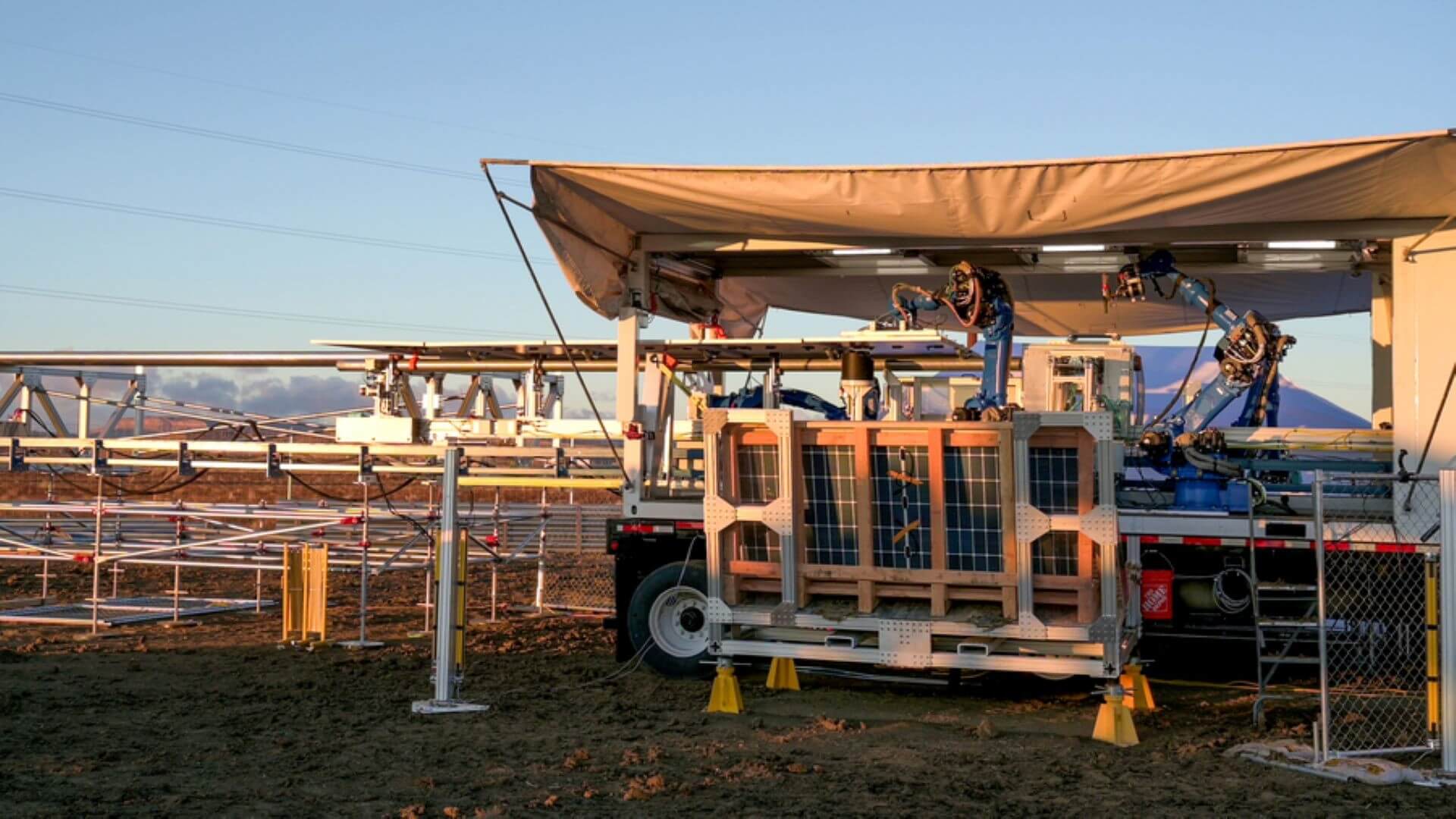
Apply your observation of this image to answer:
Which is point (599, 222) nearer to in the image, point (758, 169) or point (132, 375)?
point (758, 169)

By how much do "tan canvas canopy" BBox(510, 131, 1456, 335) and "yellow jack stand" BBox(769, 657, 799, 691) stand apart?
→ 363cm

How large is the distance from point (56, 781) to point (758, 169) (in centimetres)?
656

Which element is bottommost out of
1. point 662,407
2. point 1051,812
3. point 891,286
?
point 1051,812

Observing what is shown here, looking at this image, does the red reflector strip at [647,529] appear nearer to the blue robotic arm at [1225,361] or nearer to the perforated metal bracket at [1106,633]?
the perforated metal bracket at [1106,633]

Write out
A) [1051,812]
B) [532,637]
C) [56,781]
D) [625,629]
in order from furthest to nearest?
[532,637] < [625,629] < [56,781] < [1051,812]

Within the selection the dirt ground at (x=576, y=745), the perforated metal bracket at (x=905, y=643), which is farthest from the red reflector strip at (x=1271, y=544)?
the perforated metal bracket at (x=905, y=643)

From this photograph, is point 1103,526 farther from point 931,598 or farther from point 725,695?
point 725,695

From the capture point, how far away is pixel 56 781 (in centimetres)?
837

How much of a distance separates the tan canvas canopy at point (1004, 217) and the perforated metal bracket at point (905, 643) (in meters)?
3.43


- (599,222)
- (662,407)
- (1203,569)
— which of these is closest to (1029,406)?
(1203,569)

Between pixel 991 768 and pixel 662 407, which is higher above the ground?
pixel 662 407

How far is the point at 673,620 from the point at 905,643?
2.83 m

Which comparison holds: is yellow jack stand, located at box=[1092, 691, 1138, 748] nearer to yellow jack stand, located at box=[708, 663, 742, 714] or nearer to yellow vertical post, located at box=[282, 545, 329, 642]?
yellow jack stand, located at box=[708, 663, 742, 714]

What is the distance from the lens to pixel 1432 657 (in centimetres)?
893
